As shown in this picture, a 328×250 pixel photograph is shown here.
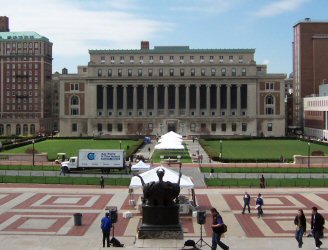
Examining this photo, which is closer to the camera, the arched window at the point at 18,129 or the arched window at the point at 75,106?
the arched window at the point at 75,106

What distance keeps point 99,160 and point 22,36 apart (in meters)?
122

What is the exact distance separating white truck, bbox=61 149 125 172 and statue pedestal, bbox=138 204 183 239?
156 ft

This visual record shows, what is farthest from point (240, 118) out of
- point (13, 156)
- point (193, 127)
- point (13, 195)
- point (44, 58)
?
point (13, 195)

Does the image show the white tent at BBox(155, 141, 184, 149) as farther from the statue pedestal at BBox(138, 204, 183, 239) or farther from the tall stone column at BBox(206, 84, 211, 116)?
the tall stone column at BBox(206, 84, 211, 116)

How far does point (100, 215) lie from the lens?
39.1m

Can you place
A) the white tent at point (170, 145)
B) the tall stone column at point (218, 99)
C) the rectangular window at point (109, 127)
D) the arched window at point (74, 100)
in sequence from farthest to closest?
1. the arched window at point (74, 100)
2. the rectangular window at point (109, 127)
3. the tall stone column at point (218, 99)
4. the white tent at point (170, 145)

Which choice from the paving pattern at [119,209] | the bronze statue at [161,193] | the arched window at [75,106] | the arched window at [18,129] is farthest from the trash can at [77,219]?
the arched window at [18,129]

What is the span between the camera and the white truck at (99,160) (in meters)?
68.1

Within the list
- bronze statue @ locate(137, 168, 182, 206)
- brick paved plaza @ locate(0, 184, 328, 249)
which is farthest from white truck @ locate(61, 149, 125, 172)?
bronze statue @ locate(137, 168, 182, 206)

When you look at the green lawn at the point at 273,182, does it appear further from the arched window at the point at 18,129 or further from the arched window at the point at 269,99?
the arched window at the point at 18,129

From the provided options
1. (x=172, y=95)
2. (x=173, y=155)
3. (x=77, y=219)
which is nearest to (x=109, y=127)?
(x=172, y=95)

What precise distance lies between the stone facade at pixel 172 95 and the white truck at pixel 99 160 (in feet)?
258

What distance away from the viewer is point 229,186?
→ 53.9 meters

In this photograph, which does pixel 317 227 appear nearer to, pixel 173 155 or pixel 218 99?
pixel 173 155
